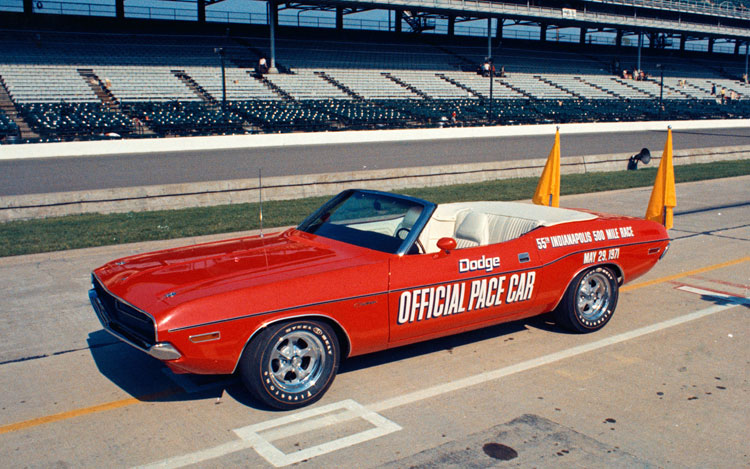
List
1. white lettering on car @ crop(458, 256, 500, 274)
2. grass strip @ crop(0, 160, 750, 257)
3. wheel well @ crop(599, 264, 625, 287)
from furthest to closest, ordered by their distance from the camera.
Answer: grass strip @ crop(0, 160, 750, 257), wheel well @ crop(599, 264, 625, 287), white lettering on car @ crop(458, 256, 500, 274)

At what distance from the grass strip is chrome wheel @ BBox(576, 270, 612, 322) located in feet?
21.3

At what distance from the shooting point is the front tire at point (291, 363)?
429cm

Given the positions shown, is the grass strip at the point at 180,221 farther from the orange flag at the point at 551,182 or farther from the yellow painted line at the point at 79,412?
the yellow painted line at the point at 79,412

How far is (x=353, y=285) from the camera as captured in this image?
15.1 ft

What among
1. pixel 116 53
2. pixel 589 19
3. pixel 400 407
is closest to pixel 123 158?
pixel 116 53

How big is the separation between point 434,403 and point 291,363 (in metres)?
1.01

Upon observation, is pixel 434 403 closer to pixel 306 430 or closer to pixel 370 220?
pixel 306 430

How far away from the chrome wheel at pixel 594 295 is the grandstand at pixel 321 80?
23.8 m

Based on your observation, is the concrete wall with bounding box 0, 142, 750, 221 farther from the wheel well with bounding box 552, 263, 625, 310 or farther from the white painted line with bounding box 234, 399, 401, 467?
the white painted line with bounding box 234, 399, 401, 467

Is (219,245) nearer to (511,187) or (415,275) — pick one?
(415,275)

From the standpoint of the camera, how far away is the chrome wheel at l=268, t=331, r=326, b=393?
4.39 m

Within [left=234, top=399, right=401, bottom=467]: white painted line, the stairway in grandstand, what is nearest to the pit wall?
the stairway in grandstand

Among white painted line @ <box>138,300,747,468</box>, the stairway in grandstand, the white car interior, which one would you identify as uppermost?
the stairway in grandstand

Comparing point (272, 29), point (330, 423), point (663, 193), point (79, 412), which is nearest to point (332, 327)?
point (330, 423)
